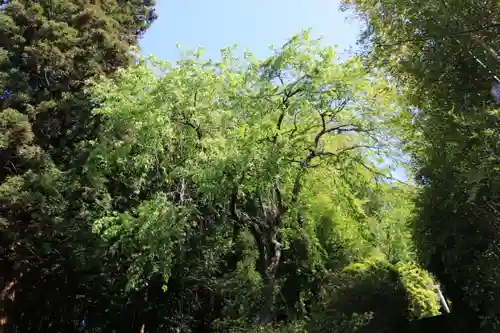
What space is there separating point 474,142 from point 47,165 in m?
9.80

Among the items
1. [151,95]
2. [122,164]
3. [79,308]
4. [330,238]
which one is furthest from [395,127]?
[79,308]

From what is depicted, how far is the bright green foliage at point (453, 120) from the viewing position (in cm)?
521

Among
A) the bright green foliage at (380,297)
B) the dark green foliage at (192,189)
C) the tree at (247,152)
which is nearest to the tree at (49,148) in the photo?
the dark green foliage at (192,189)

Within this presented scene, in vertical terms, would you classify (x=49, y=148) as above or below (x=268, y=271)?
above

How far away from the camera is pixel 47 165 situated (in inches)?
440

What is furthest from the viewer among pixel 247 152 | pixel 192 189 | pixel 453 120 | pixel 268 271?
pixel 192 189

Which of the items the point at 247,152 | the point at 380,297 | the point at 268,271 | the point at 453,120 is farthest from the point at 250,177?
the point at 453,120

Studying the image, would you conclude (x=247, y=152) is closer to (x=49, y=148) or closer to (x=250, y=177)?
(x=250, y=177)

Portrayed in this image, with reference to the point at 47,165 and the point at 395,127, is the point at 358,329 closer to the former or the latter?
the point at 395,127

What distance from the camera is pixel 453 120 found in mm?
5715

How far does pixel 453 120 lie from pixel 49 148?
1024 cm

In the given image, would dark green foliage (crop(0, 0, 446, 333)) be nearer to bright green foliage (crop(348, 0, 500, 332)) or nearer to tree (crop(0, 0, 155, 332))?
tree (crop(0, 0, 155, 332))

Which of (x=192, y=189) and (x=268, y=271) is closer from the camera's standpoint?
(x=268, y=271)

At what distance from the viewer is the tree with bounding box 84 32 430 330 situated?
9.04 metres
